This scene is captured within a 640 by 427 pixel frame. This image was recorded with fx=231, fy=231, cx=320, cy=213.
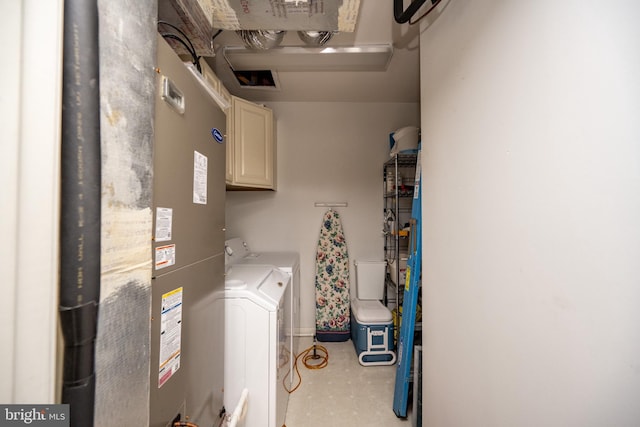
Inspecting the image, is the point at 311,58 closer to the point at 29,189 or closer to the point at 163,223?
the point at 163,223

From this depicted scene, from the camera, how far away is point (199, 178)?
82 centimetres

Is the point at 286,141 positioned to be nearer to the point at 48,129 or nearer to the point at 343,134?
the point at 343,134

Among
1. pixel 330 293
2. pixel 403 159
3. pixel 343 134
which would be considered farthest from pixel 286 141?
pixel 330 293

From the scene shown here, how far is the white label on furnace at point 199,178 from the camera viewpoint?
0.79 m

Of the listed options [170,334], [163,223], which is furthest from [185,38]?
[170,334]

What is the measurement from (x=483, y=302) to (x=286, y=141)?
2.41 meters

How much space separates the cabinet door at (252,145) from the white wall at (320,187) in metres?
0.32

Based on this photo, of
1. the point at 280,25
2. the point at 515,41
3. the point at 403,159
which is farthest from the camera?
the point at 403,159

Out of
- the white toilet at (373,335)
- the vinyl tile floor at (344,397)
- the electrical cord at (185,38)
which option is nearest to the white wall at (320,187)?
the white toilet at (373,335)

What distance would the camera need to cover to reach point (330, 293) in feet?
8.43

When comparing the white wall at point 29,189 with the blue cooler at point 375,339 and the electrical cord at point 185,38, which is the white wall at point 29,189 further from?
the blue cooler at point 375,339

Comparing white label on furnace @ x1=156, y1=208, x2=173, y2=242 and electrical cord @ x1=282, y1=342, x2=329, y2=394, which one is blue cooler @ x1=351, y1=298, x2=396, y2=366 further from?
white label on furnace @ x1=156, y1=208, x2=173, y2=242

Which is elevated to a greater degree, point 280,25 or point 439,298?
point 280,25

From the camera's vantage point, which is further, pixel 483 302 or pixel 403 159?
pixel 403 159
